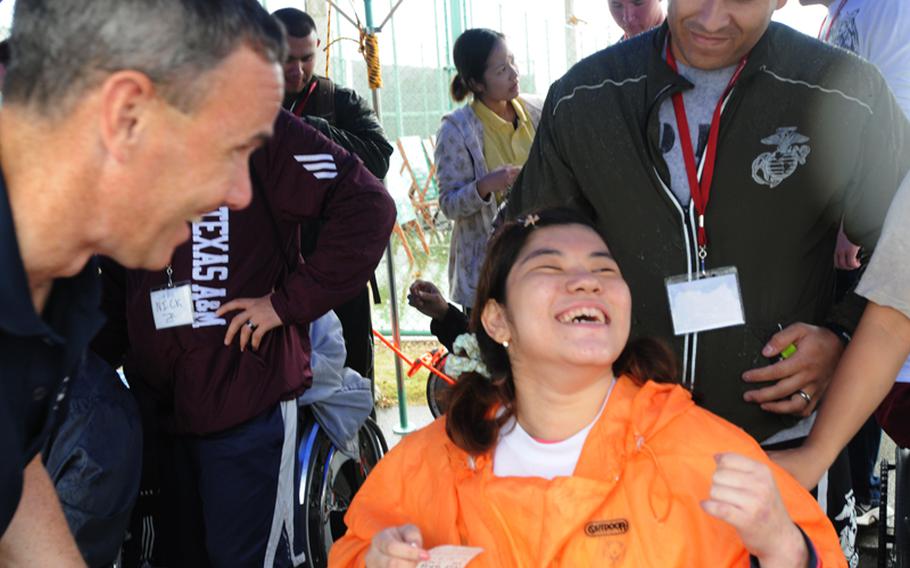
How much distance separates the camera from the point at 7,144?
4.20 feet

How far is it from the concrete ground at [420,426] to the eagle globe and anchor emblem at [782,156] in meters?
2.22

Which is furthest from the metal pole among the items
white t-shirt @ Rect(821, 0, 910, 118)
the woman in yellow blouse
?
white t-shirt @ Rect(821, 0, 910, 118)

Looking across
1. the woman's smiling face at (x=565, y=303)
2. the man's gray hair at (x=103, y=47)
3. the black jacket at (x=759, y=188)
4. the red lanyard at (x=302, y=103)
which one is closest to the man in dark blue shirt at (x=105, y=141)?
the man's gray hair at (x=103, y=47)

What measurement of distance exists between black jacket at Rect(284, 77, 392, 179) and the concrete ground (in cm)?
167

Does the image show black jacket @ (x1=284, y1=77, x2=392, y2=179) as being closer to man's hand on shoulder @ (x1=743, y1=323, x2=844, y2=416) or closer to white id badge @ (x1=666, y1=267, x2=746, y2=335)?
white id badge @ (x1=666, y1=267, x2=746, y2=335)

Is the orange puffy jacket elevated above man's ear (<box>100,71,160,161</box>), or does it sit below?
below

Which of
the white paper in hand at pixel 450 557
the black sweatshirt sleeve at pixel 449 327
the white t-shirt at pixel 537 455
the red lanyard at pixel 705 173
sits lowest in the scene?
the black sweatshirt sleeve at pixel 449 327

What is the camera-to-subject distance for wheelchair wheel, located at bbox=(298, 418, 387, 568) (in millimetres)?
3301

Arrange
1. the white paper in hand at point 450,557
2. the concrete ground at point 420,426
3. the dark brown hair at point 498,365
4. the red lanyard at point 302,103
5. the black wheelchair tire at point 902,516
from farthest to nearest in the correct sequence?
the red lanyard at point 302,103, the concrete ground at point 420,426, the black wheelchair tire at point 902,516, the dark brown hair at point 498,365, the white paper in hand at point 450,557

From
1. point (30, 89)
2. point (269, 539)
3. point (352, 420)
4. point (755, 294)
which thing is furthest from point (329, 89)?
point (30, 89)

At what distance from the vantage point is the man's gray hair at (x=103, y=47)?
1254 millimetres

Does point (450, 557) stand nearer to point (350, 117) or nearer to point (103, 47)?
point (103, 47)

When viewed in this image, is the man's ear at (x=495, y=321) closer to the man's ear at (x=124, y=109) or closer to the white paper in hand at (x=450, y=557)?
the white paper in hand at (x=450, y=557)

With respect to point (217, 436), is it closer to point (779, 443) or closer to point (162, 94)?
point (779, 443)
